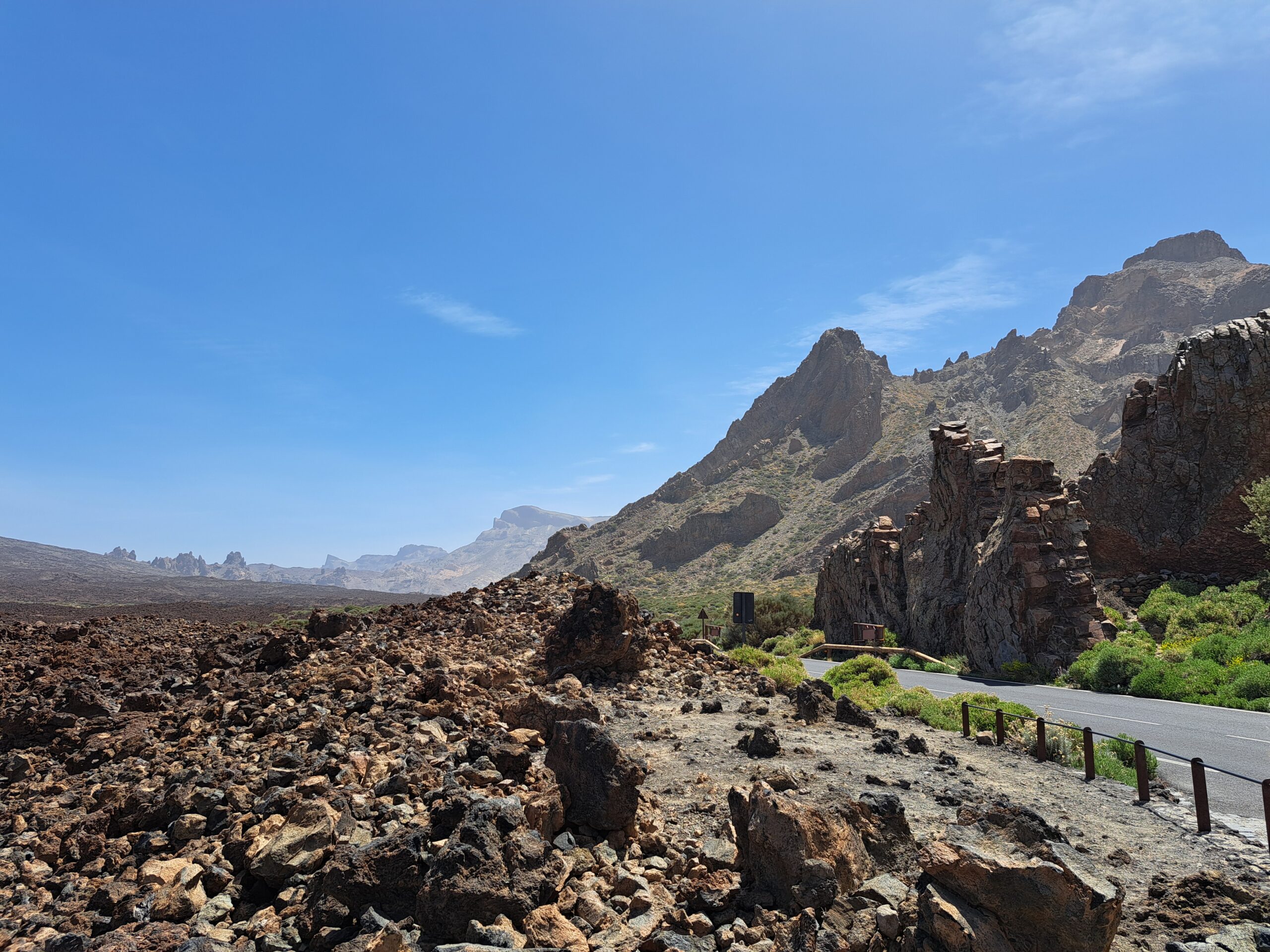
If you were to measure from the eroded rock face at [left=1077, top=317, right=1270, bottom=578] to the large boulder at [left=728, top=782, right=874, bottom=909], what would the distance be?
2829cm

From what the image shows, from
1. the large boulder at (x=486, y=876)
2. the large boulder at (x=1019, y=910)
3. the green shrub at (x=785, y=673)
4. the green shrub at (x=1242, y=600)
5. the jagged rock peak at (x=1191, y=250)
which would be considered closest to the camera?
the large boulder at (x=1019, y=910)

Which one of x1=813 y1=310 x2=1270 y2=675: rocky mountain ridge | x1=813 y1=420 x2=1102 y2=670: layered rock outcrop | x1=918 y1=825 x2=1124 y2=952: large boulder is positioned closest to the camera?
x1=918 y1=825 x2=1124 y2=952: large boulder

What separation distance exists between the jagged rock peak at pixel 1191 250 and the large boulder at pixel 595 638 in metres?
213

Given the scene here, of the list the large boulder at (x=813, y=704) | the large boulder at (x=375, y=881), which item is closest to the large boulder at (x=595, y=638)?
the large boulder at (x=813, y=704)

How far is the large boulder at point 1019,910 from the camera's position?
186 inches

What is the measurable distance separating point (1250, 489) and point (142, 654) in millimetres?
35475

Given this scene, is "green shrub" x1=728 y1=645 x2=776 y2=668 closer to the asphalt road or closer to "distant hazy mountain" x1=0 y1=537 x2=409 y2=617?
the asphalt road

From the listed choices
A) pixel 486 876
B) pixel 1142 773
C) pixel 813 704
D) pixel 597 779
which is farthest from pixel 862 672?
pixel 486 876

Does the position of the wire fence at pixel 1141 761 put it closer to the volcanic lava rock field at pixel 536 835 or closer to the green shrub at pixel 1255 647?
the volcanic lava rock field at pixel 536 835

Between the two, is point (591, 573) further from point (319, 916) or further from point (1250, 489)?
point (319, 916)

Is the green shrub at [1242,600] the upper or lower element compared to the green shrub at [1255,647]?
upper

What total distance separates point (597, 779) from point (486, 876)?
2.28 m

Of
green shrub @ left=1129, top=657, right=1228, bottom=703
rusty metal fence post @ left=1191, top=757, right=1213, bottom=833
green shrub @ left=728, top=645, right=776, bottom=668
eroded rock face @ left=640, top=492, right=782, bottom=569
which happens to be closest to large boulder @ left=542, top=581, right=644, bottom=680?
green shrub @ left=728, top=645, right=776, bottom=668

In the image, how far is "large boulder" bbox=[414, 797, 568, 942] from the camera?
5.00m
